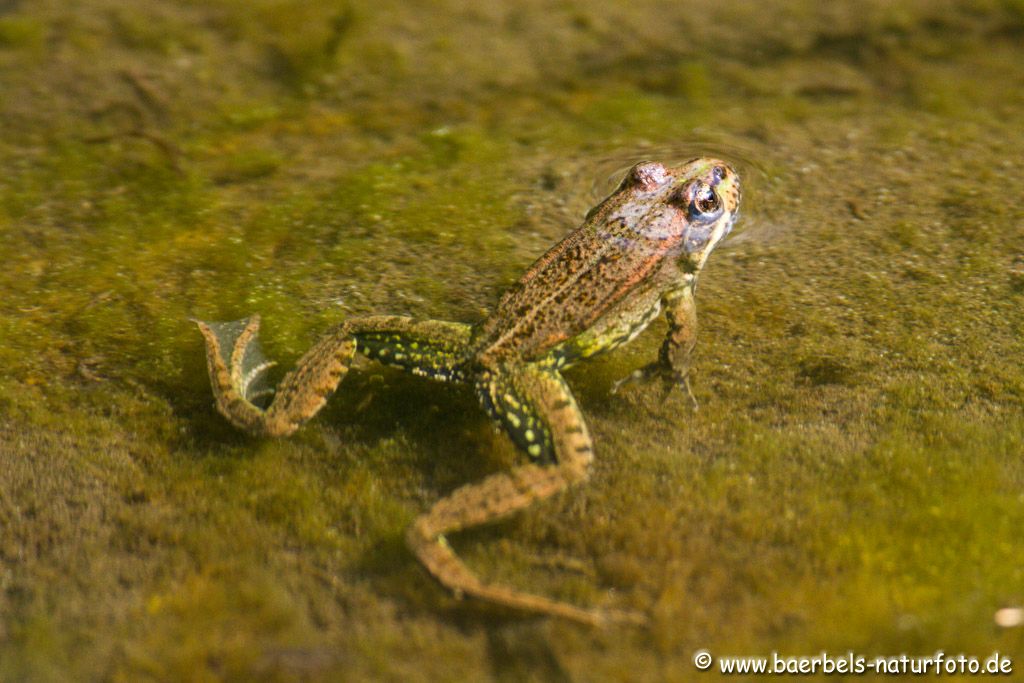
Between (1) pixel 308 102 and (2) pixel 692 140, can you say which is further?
(1) pixel 308 102

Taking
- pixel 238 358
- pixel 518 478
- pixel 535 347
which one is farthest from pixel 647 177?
pixel 238 358

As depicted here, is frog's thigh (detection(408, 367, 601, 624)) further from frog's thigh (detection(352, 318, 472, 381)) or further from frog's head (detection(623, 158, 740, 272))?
frog's head (detection(623, 158, 740, 272))

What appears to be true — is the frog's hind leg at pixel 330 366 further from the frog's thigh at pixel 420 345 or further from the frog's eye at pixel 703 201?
the frog's eye at pixel 703 201

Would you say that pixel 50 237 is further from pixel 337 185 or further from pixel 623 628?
pixel 623 628

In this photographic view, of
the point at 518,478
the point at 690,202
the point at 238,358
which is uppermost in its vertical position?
the point at 690,202

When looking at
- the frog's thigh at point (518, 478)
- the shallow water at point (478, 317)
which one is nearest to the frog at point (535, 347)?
the frog's thigh at point (518, 478)

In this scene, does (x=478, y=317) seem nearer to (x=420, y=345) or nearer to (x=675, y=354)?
(x=420, y=345)

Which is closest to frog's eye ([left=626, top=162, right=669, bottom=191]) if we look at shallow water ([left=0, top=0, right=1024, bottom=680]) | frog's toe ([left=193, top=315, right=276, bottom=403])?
shallow water ([left=0, top=0, right=1024, bottom=680])

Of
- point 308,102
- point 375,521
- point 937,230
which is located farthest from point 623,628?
point 308,102
